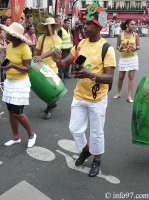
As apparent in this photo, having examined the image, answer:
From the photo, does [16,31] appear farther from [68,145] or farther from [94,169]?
[94,169]

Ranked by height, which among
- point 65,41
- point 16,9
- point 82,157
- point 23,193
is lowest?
point 23,193

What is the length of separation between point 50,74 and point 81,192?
2.46 m

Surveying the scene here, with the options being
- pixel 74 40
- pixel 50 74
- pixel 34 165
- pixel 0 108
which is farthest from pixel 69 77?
pixel 34 165

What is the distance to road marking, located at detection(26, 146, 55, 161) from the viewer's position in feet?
13.8

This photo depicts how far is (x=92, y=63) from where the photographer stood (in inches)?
134

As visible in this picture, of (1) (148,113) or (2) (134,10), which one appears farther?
(2) (134,10)

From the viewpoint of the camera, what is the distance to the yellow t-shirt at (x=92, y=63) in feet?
11.1

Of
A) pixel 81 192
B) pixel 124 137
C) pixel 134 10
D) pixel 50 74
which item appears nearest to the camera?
pixel 81 192

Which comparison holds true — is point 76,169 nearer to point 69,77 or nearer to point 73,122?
point 73,122

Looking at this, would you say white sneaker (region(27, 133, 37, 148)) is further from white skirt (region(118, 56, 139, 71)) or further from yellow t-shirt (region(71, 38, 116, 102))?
white skirt (region(118, 56, 139, 71))

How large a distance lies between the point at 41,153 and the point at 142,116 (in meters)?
1.50

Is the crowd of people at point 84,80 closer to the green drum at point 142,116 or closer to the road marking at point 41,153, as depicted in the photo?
the road marking at point 41,153

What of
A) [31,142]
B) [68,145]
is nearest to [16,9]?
[31,142]

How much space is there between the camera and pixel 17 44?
13.6 feet
